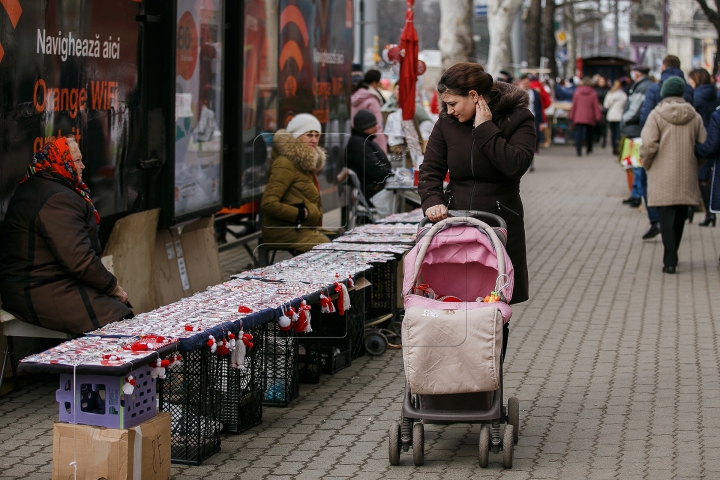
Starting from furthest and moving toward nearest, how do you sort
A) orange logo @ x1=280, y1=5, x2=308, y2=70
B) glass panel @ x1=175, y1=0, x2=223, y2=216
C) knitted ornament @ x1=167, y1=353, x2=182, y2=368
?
orange logo @ x1=280, y1=5, x2=308, y2=70
glass panel @ x1=175, y1=0, x2=223, y2=216
knitted ornament @ x1=167, y1=353, x2=182, y2=368

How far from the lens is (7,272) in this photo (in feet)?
20.3

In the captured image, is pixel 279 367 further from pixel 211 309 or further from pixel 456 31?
pixel 456 31

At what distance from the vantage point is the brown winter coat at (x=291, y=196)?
29.1 ft

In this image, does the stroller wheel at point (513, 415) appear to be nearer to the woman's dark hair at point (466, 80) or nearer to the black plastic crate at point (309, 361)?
the woman's dark hair at point (466, 80)

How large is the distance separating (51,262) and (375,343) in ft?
7.97

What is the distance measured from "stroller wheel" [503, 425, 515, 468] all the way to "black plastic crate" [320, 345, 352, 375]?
7.20 feet

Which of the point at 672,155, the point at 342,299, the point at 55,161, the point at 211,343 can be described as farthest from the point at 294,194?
the point at 211,343

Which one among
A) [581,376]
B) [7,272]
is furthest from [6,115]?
[581,376]

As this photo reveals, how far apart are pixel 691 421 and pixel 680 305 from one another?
11.8 ft

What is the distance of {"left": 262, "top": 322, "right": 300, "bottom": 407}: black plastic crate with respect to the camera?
6.37m

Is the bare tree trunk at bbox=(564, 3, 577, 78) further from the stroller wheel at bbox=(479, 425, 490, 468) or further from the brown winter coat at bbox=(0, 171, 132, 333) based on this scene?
the stroller wheel at bbox=(479, 425, 490, 468)

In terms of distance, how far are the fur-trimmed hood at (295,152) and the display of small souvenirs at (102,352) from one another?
13.6 ft

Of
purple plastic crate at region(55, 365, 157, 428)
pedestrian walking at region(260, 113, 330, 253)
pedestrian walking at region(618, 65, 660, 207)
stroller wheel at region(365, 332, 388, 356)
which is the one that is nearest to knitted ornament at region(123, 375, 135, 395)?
purple plastic crate at region(55, 365, 157, 428)

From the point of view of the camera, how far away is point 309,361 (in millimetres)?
7016
